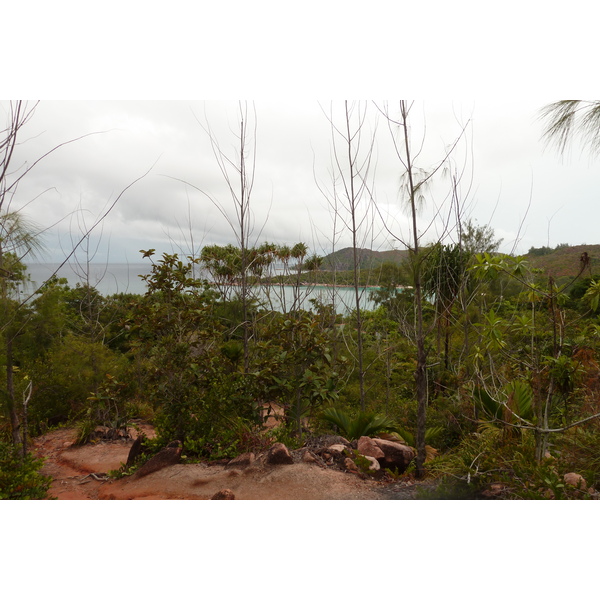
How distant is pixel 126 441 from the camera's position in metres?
3.16

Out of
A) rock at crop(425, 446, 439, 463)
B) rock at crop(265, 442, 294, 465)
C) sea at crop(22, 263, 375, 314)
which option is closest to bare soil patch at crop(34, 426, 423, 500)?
rock at crop(265, 442, 294, 465)

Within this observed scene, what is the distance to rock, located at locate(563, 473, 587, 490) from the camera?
164cm

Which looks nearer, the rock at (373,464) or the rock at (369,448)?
the rock at (373,464)

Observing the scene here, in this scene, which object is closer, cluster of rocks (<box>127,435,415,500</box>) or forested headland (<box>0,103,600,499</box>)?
forested headland (<box>0,103,600,499</box>)

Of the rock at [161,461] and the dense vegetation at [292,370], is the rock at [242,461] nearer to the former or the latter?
the dense vegetation at [292,370]

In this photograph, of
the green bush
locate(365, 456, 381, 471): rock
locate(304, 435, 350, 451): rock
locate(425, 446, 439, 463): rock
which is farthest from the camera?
locate(304, 435, 350, 451): rock

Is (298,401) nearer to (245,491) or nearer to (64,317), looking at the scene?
(245,491)

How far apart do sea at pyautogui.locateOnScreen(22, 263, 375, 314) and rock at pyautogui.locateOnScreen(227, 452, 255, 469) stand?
1.14 metres

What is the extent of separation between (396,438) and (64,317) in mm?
2894

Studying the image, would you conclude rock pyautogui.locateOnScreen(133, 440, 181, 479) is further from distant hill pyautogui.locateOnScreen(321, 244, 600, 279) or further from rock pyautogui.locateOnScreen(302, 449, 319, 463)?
distant hill pyautogui.locateOnScreen(321, 244, 600, 279)

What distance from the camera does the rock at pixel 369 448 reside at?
2.24 metres

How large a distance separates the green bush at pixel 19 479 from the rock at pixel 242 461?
958mm

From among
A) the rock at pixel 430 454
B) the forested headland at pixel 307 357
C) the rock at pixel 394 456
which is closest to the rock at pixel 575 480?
Answer: the forested headland at pixel 307 357

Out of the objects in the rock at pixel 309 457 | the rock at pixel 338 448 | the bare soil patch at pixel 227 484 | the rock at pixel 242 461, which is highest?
the rock at pixel 338 448
